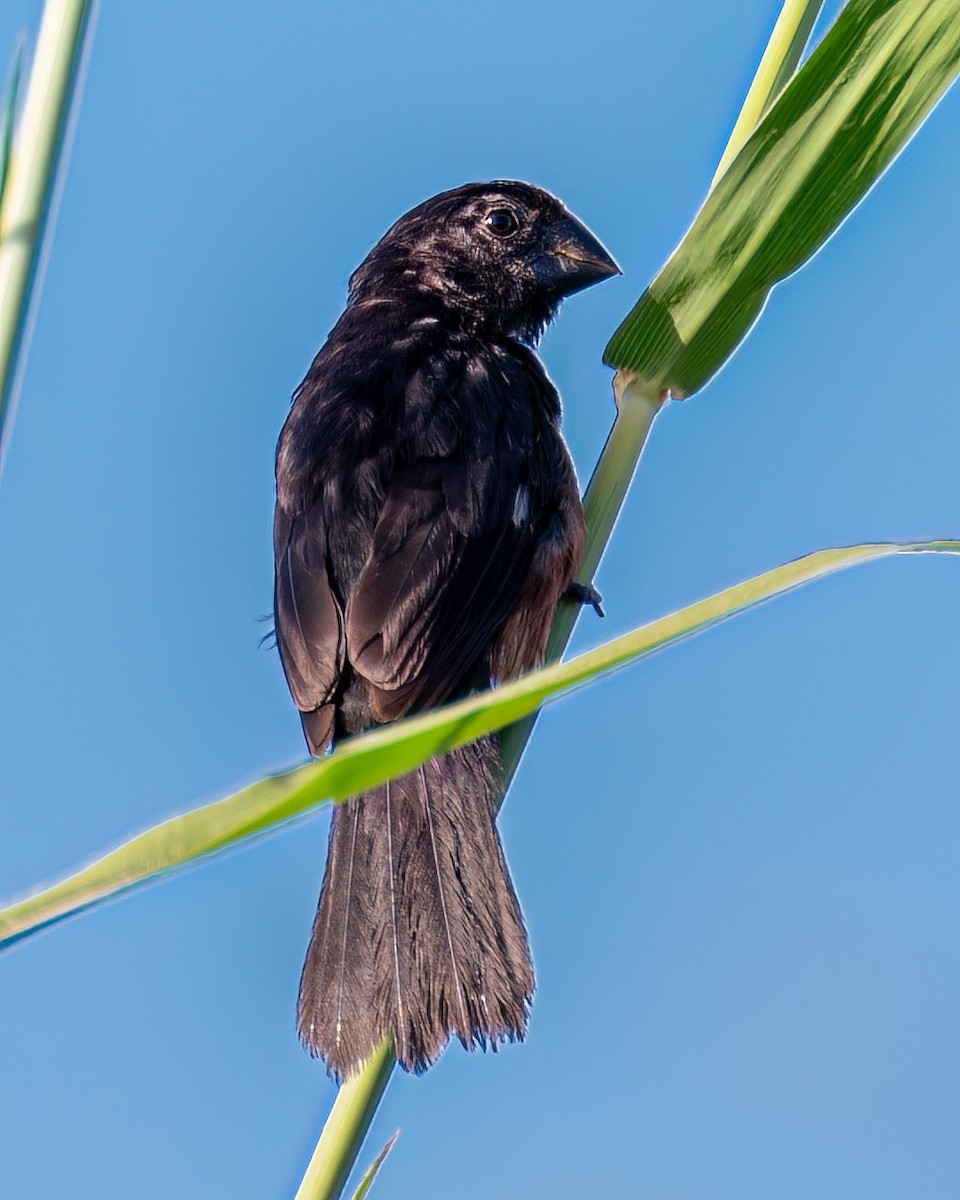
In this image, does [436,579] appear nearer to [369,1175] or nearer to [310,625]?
[310,625]

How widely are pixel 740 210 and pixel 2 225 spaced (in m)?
1.24

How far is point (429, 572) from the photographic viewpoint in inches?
124

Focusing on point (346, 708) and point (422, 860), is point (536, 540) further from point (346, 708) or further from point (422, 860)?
point (422, 860)

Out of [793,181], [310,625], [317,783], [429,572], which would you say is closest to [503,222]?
[429,572]

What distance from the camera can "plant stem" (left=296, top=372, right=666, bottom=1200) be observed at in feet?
4.77

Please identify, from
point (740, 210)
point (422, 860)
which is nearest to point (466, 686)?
point (422, 860)

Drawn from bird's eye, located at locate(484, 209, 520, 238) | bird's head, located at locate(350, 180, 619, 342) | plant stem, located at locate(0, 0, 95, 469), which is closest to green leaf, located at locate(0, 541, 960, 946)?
plant stem, located at locate(0, 0, 95, 469)

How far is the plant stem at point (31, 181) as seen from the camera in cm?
127

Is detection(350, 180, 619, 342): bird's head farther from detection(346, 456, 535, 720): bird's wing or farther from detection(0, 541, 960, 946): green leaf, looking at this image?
detection(0, 541, 960, 946): green leaf

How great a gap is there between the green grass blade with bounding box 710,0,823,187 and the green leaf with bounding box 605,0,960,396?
6 cm

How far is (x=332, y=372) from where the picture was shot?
3.78m

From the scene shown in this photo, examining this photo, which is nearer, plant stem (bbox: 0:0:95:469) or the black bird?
plant stem (bbox: 0:0:95:469)

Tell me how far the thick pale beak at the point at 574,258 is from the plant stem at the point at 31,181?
281cm

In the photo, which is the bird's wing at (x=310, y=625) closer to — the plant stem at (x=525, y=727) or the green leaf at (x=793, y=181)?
the plant stem at (x=525, y=727)
